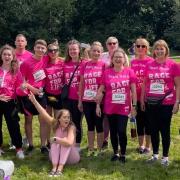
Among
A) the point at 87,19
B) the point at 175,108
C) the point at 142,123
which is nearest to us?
the point at 175,108

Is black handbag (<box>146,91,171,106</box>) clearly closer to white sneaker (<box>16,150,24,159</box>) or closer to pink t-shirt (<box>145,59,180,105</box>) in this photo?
pink t-shirt (<box>145,59,180,105</box>)

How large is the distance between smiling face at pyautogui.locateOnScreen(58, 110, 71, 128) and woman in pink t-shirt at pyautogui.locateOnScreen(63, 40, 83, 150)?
18.4 inches

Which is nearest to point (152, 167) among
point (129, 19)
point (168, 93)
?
point (168, 93)

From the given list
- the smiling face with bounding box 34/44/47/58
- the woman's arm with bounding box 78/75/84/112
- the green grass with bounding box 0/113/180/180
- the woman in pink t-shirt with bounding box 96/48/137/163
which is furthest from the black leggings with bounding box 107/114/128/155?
the smiling face with bounding box 34/44/47/58

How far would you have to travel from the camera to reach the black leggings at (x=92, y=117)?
233 inches

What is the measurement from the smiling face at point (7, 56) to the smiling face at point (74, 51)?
2.76 feet

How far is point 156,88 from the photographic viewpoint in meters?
5.48

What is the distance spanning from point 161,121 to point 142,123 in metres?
0.63

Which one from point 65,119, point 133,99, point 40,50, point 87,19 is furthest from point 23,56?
point 87,19

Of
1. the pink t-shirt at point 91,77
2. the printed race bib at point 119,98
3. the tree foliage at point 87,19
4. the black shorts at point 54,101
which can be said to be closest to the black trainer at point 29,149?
the black shorts at point 54,101

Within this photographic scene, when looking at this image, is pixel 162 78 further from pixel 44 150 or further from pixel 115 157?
pixel 44 150

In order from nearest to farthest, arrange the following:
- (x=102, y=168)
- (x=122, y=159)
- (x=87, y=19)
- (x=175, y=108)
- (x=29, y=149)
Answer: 1. (x=175, y=108)
2. (x=102, y=168)
3. (x=122, y=159)
4. (x=29, y=149)
5. (x=87, y=19)

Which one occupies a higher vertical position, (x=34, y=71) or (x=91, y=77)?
(x=34, y=71)

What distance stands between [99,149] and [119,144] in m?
0.53
